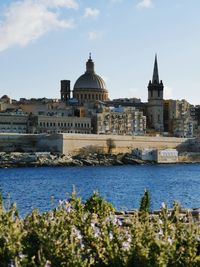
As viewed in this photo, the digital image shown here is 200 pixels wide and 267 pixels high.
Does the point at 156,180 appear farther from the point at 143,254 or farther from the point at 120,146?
the point at 143,254

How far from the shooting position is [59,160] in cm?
5600

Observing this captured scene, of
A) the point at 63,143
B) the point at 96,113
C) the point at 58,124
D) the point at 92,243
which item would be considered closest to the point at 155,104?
the point at 96,113

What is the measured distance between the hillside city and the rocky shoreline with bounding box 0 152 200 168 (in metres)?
9.96

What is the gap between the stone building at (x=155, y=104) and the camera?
88375 millimetres

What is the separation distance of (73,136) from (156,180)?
821 inches

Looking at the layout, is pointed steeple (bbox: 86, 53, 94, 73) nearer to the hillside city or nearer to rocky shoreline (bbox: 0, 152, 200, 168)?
the hillside city

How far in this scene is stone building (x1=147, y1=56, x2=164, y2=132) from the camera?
88375mm

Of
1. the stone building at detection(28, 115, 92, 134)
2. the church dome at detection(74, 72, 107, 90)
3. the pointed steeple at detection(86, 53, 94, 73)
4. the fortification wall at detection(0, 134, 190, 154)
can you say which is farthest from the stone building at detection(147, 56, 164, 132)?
the fortification wall at detection(0, 134, 190, 154)

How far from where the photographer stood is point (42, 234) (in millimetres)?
7273

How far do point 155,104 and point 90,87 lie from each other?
29.9 ft

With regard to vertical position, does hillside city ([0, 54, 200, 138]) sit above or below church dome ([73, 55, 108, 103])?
below

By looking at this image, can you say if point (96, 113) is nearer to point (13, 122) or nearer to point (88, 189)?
point (13, 122)

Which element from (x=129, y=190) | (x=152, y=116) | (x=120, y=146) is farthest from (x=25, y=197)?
(x=152, y=116)

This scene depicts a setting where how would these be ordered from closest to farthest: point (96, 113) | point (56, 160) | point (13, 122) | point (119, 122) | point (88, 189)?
point (88, 189)
point (56, 160)
point (13, 122)
point (96, 113)
point (119, 122)
